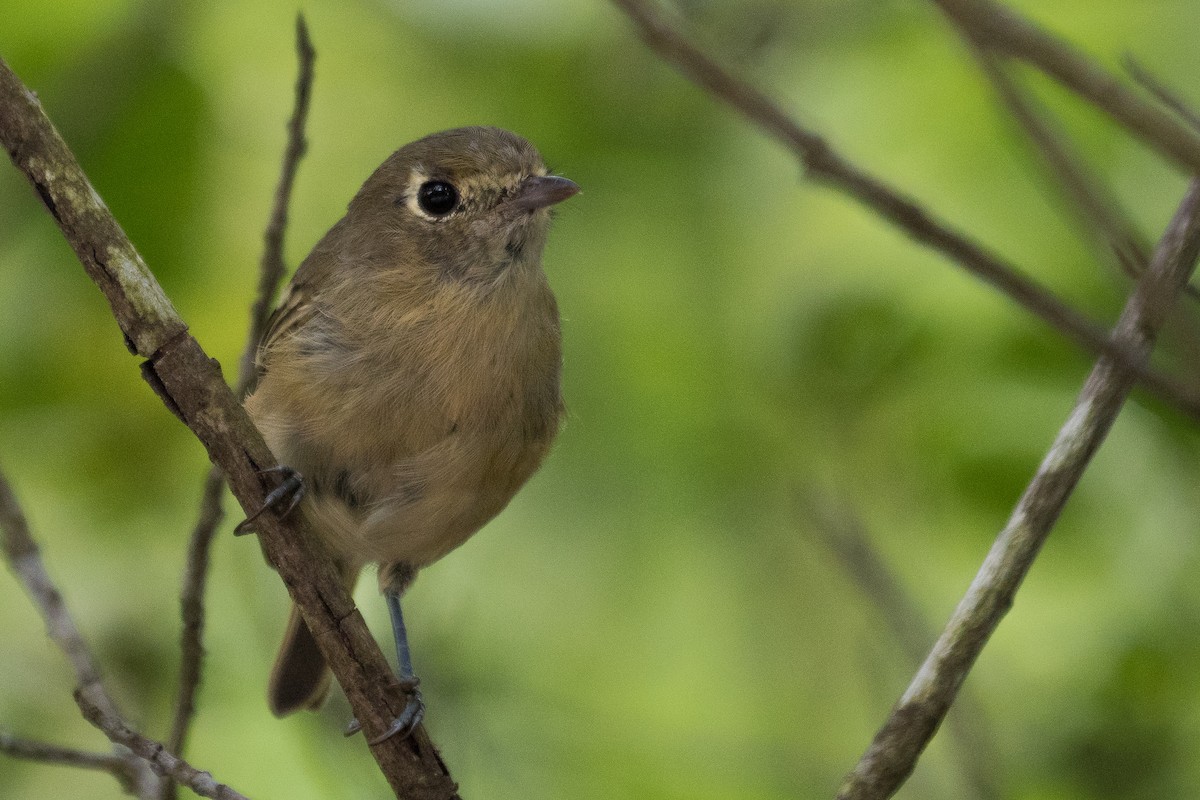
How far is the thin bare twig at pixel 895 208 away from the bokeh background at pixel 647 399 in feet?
6.26

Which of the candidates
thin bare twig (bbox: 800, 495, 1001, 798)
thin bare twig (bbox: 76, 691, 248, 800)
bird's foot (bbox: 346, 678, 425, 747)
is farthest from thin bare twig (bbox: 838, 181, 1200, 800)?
thin bare twig (bbox: 76, 691, 248, 800)

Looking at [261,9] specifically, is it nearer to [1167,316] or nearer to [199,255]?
[199,255]

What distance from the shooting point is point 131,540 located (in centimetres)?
419

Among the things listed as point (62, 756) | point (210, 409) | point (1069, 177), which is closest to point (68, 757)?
point (62, 756)

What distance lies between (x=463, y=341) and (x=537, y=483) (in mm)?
1003

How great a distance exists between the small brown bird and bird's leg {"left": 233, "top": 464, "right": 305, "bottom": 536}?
656mm

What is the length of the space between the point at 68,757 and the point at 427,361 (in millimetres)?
1317

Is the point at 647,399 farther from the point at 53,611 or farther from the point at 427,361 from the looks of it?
the point at 53,611

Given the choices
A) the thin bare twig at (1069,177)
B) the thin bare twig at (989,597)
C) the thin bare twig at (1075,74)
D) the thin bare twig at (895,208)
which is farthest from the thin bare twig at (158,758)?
the thin bare twig at (1075,74)

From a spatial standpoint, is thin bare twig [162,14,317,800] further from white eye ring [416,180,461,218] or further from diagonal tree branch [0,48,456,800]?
white eye ring [416,180,461,218]

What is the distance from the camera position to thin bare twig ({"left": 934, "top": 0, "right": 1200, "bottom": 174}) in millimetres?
1369

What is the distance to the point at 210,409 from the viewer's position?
2613 mm

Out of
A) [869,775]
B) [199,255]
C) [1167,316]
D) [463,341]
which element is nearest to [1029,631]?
[869,775]

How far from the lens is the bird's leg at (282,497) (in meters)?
2.68
